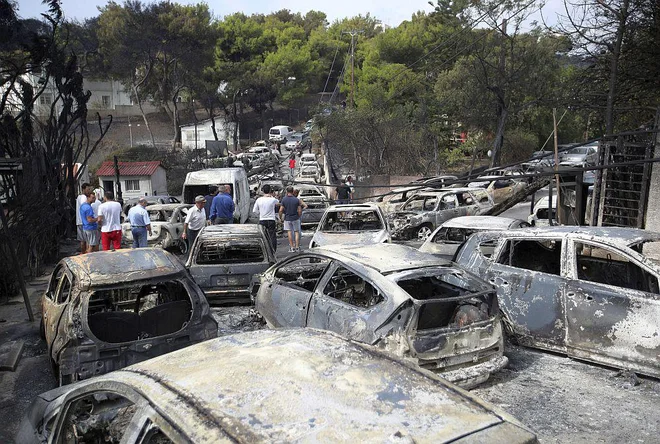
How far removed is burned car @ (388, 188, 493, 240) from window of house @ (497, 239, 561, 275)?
907cm

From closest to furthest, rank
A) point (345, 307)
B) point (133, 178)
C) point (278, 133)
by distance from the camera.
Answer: point (345, 307) < point (133, 178) < point (278, 133)

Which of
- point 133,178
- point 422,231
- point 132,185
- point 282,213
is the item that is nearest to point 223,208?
point 282,213

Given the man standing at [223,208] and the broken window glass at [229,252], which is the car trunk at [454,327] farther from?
the man standing at [223,208]

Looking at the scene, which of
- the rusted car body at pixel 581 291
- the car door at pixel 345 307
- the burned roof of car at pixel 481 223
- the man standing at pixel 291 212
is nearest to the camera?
the car door at pixel 345 307

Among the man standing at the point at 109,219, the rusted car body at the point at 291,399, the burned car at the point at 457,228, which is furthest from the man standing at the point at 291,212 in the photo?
the rusted car body at the point at 291,399

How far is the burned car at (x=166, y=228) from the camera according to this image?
17047 millimetres

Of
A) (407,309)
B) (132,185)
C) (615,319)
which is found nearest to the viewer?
(407,309)

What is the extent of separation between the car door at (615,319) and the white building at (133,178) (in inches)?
1239

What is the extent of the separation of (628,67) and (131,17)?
43.9 meters

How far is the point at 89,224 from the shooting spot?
43.6 ft

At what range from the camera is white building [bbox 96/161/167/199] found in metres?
35.6

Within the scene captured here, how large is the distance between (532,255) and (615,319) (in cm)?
194

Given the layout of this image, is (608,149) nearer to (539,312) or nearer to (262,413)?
(539,312)

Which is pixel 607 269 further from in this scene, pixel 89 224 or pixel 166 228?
pixel 166 228
